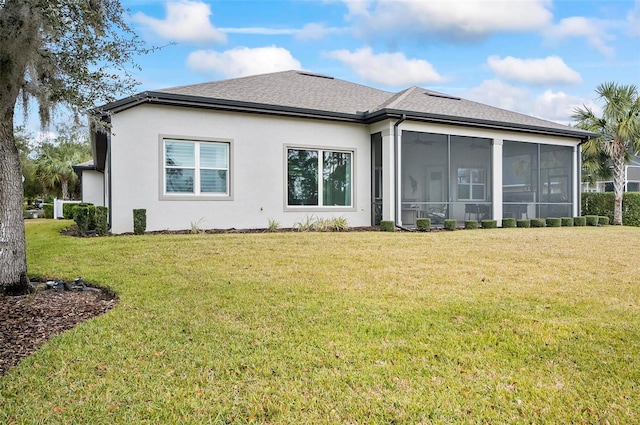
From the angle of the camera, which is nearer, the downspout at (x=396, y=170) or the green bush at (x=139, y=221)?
the green bush at (x=139, y=221)

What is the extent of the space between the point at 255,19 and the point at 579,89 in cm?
1731

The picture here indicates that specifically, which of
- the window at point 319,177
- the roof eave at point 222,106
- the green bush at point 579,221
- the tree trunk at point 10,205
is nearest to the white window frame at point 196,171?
the roof eave at point 222,106

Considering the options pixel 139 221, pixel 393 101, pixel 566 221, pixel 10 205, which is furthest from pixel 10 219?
pixel 566 221

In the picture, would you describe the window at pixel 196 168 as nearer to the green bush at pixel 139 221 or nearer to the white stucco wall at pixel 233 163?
the white stucco wall at pixel 233 163

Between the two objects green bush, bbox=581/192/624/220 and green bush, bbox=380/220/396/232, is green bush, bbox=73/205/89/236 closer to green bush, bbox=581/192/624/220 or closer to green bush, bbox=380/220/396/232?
green bush, bbox=380/220/396/232

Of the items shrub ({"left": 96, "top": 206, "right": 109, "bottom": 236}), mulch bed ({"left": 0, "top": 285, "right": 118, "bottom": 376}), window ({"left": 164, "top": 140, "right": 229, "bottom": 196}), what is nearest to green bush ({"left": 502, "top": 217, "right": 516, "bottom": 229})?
window ({"left": 164, "top": 140, "right": 229, "bottom": 196})

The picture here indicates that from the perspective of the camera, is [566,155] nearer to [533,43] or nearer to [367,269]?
[533,43]

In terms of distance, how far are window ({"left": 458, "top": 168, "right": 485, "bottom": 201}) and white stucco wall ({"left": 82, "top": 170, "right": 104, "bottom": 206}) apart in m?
18.4

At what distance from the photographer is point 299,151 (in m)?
12.6

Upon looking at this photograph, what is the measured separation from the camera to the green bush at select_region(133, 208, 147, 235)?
34.2ft

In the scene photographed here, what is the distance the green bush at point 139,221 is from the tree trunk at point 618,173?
674 inches

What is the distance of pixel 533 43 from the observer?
50.3 feet

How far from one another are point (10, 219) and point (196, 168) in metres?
6.58

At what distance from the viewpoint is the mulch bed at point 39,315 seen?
3401 millimetres
